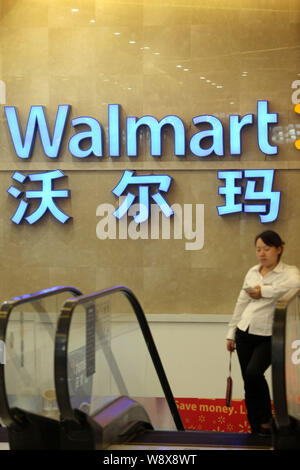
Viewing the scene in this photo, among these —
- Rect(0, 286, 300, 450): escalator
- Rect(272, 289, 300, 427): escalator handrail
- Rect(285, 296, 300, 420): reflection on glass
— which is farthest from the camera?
Rect(285, 296, 300, 420): reflection on glass

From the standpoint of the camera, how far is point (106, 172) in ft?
21.9

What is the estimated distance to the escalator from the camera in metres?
3.08

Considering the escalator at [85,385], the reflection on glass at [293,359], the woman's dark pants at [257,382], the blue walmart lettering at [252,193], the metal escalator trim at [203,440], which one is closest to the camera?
the escalator at [85,385]

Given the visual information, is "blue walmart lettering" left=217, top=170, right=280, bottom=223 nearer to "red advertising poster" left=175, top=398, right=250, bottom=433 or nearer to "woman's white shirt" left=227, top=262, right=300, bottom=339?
"woman's white shirt" left=227, top=262, right=300, bottom=339

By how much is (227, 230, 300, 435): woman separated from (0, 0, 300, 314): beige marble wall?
5.29 feet

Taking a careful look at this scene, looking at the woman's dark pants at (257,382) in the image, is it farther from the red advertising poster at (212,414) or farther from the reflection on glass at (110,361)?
the red advertising poster at (212,414)

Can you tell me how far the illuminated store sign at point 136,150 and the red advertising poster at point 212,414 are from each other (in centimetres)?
198

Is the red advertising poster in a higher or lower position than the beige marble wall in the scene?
lower

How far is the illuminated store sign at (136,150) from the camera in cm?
645

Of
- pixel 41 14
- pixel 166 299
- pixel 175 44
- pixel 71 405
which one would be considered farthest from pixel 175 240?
pixel 71 405

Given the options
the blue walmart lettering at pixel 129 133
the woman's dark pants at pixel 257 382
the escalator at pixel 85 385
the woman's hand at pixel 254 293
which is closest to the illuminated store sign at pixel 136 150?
the blue walmart lettering at pixel 129 133

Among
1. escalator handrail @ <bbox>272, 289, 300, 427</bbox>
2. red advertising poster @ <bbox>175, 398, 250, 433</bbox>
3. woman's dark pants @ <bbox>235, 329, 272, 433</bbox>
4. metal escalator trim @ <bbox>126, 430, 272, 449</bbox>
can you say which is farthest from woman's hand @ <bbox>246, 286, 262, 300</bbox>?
red advertising poster @ <bbox>175, 398, 250, 433</bbox>

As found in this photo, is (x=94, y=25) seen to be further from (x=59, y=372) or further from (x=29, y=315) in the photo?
(x=59, y=372)
